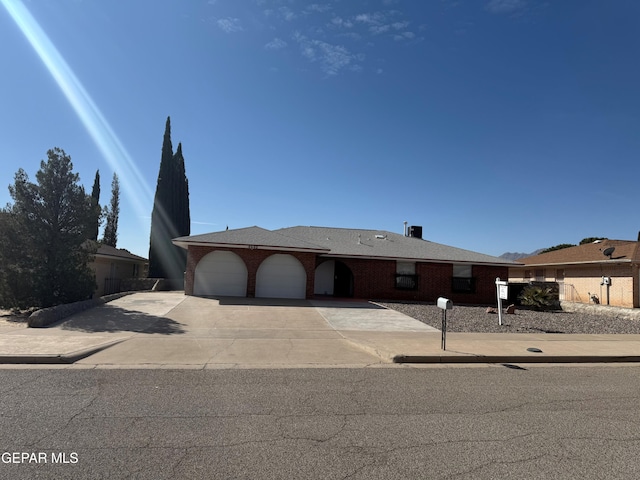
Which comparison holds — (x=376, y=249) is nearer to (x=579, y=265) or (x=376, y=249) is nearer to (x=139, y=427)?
(x=579, y=265)

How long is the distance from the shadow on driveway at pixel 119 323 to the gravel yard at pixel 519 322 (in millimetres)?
8430

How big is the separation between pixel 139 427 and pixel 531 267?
32760 mm

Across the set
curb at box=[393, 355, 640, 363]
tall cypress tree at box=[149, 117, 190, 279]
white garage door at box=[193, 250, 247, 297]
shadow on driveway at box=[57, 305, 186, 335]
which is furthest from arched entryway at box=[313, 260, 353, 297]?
tall cypress tree at box=[149, 117, 190, 279]

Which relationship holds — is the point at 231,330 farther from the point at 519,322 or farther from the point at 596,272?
the point at 596,272

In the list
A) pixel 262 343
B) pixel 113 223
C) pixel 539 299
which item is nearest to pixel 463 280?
pixel 539 299

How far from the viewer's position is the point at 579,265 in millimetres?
26188

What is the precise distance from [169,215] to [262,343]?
33505mm

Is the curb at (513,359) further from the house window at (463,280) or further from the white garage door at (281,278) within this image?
the house window at (463,280)

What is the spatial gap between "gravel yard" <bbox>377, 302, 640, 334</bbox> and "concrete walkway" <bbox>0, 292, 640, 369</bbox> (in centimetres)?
107

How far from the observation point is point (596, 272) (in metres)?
24.5

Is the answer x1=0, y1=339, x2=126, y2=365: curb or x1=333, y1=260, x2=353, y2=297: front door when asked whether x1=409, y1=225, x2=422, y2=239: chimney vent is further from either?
x1=0, y1=339, x2=126, y2=365: curb

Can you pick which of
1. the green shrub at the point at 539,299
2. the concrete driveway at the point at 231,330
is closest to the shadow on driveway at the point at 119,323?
the concrete driveway at the point at 231,330

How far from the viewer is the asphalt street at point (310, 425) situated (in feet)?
11.8

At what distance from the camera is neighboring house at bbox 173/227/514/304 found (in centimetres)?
1964
